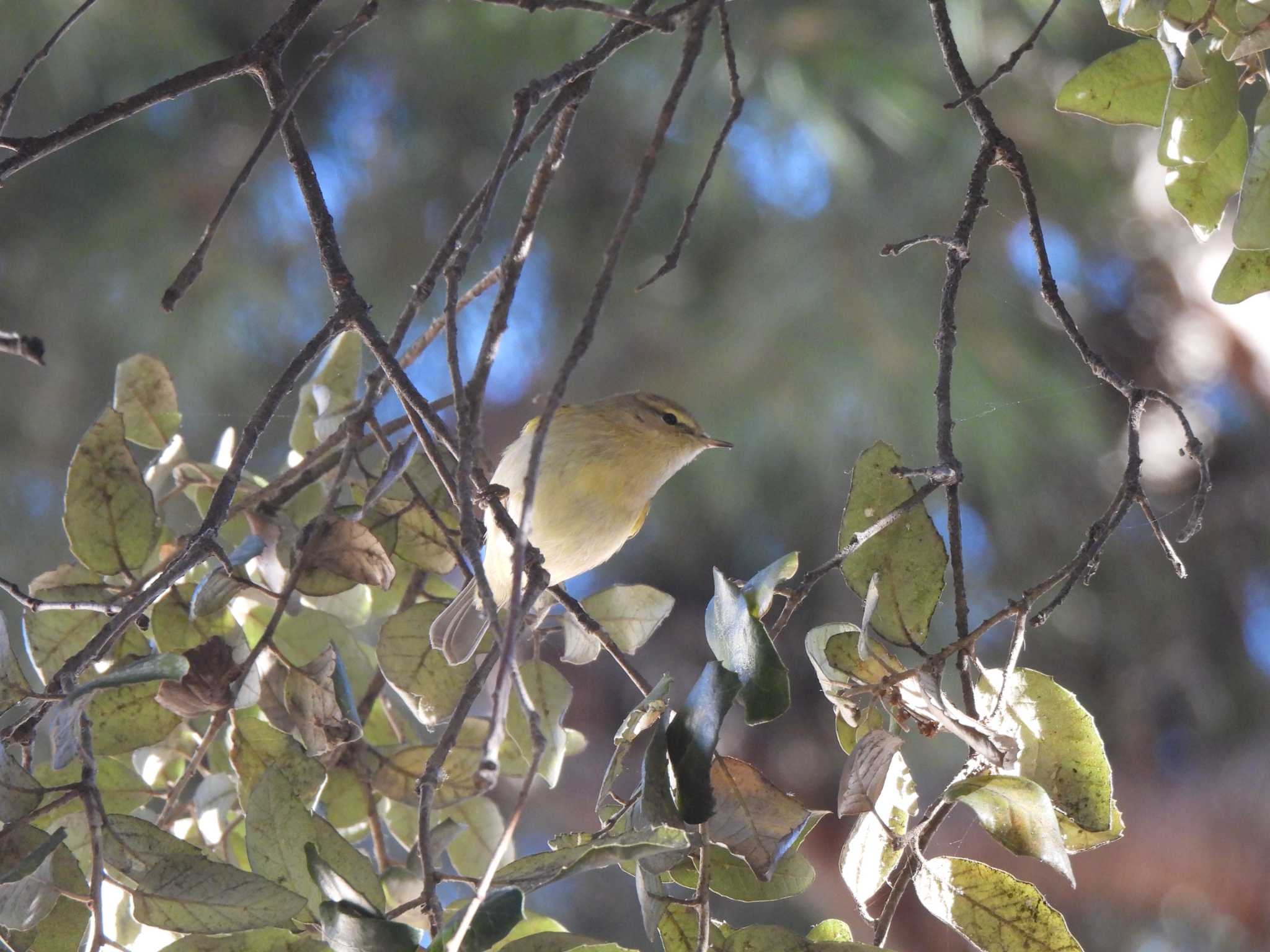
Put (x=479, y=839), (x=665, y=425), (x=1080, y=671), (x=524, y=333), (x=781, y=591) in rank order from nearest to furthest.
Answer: (x=781, y=591)
(x=479, y=839)
(x=665, y=425)
(x=1080, y=671)
(x=524, y=333)

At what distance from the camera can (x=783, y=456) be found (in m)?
3.32

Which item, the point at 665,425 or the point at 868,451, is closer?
the point at 868,451

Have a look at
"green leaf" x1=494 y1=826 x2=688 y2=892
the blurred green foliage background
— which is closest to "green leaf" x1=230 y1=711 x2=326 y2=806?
"green leaf" x1=494 y1=826 x2=688 y2=892

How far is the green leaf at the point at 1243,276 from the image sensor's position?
2.16 ft

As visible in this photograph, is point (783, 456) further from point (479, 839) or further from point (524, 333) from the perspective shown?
point (479, 839)

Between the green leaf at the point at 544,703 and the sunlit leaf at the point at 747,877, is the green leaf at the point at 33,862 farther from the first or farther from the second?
the green leaf at the point at 544,703

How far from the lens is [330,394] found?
1029mm

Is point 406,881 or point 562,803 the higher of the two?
point 562,803

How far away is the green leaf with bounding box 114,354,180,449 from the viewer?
101cm

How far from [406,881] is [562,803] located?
267 centimetres

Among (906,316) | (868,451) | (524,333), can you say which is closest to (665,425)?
(868,451)

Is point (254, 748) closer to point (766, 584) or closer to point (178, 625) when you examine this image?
point (178, 625)

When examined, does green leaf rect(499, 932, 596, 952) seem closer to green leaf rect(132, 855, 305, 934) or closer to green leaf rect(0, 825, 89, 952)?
green leaf rect(132, 855, 305, 934)

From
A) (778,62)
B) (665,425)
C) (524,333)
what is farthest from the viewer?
(524,333)
